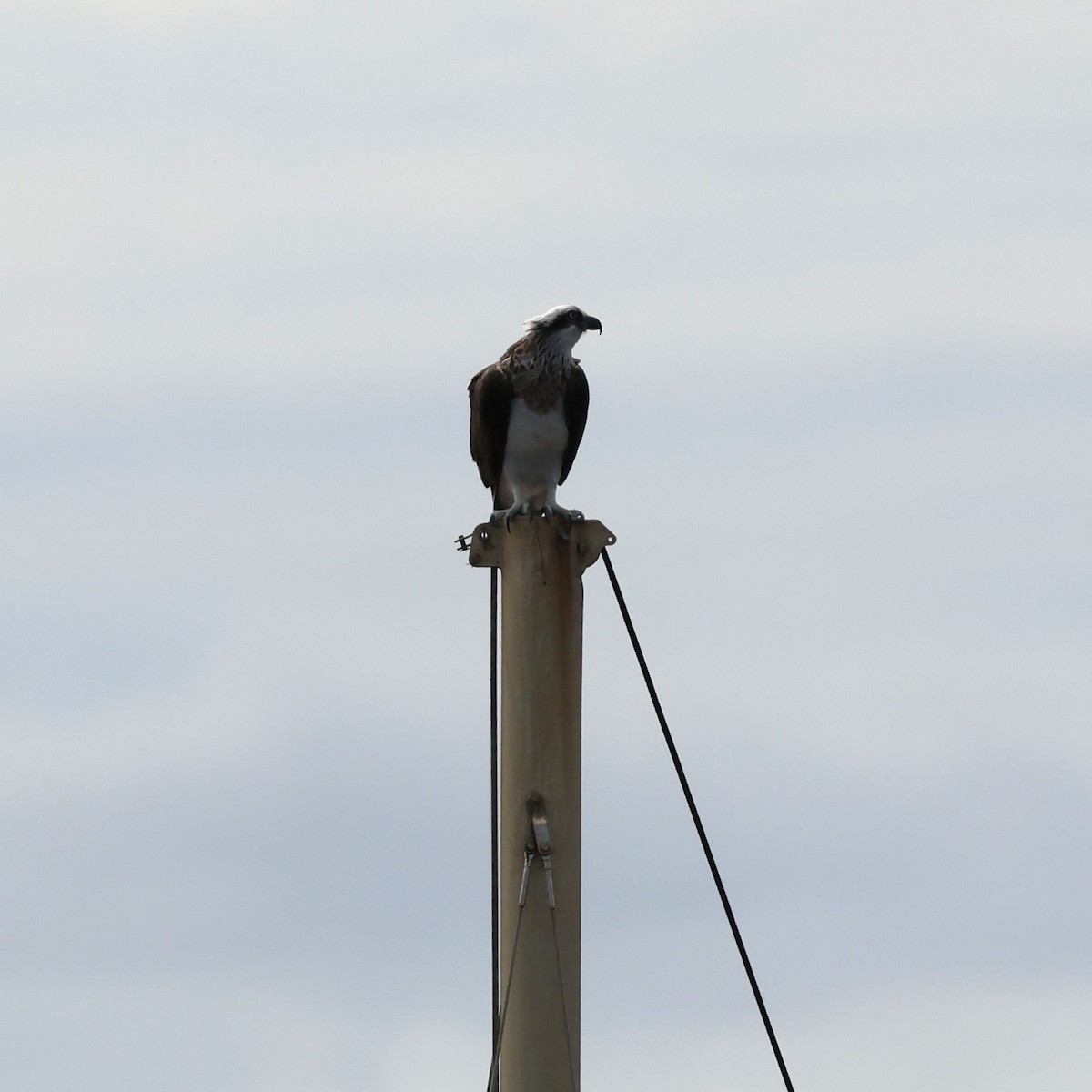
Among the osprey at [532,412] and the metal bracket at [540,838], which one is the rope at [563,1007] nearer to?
the metal bracket at [540,838]

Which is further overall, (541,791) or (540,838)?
(541,791)

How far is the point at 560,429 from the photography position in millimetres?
13711

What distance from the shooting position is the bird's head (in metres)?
14.0

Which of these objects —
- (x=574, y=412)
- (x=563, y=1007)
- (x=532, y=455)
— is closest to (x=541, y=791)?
(x=563, y=1007)

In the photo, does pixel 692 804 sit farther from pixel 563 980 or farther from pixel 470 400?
pixel 470 400

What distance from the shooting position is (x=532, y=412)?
13648 mm

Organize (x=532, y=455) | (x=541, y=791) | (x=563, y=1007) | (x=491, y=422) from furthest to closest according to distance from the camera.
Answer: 1. (x=491, y=422)
2. (x=532, y=455)
3. (x=541, y=791)
4. (x=563, y=1007)

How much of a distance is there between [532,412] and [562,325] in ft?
2.56

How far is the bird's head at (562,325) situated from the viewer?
550 inches

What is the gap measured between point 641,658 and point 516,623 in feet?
3.21

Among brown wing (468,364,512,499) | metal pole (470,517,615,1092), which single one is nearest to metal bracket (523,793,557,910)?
metal pole (470,517,615,1092)

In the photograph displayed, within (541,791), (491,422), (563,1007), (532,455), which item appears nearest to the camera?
(563,1007)

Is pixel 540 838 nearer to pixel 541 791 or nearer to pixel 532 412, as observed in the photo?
pixel 541 791

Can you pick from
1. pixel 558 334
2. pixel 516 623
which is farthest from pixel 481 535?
pixel 558 334
